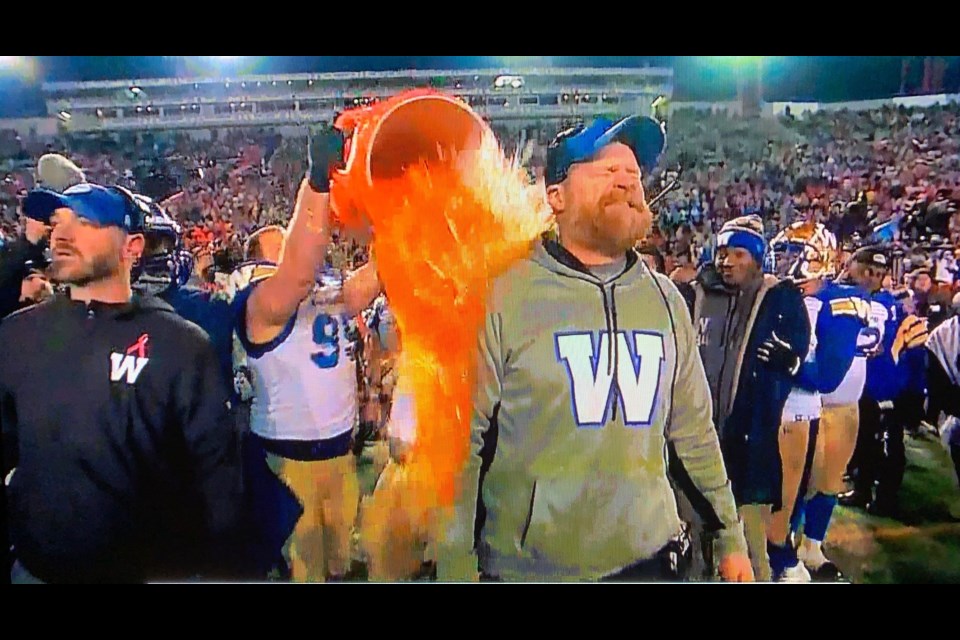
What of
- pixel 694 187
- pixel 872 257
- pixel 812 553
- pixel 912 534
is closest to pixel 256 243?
pixel 694 187

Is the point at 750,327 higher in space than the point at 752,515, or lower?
higher

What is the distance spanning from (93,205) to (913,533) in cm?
252

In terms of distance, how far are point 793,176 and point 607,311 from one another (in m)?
0.64

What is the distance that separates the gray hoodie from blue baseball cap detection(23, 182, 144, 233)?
104cm

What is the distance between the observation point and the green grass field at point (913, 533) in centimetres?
296

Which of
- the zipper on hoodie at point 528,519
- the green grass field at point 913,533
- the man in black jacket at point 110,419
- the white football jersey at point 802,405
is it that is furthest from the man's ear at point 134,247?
the green grass field at point 913,533

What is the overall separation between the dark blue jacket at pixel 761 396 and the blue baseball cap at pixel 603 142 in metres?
0.36

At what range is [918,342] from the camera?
2.90 meters

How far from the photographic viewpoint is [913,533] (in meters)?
2.99

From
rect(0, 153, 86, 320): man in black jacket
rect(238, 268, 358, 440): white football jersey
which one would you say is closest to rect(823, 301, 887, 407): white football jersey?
rect(238, 268, 358, 440): white football jersey

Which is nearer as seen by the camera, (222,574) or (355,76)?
(355,76)

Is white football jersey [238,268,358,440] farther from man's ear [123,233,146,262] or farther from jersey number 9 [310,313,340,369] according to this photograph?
man's ear [123,233,146,262]
